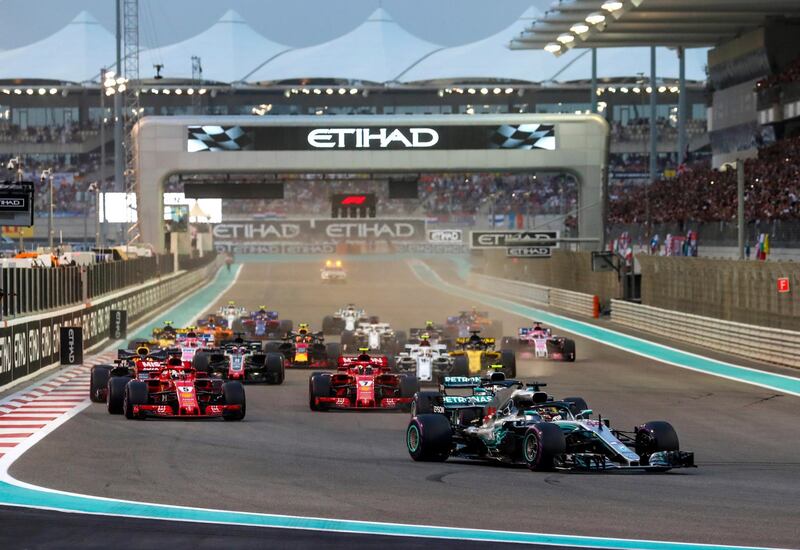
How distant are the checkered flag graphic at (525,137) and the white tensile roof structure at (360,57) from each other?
7171cm

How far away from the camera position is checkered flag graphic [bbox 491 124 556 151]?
177ft

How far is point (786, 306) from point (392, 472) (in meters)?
20.6

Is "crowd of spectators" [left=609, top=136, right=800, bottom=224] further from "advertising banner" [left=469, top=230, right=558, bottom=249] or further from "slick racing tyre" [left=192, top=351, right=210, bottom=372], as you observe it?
"slick racing tyre" [left=192, top=351, right=210, bottom=372]

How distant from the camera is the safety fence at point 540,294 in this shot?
59812mm

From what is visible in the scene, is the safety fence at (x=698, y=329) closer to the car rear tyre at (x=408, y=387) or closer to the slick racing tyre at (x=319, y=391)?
the car rear tyre at (x=408, y=387)

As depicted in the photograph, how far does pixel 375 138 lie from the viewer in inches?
2100

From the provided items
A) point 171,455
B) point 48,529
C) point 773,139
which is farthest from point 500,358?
point 773,139

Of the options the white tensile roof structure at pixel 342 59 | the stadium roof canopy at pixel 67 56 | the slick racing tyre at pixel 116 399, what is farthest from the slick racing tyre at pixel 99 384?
the stadium roof canopy at pixel 67 56

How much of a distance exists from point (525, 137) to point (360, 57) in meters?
76.1

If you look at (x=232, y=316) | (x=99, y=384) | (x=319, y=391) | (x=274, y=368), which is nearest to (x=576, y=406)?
(x=319, y=391)

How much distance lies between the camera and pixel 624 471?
16172mm

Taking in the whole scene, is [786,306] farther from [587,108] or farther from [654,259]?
[587,108]

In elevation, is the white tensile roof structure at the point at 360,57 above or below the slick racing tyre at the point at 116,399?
above

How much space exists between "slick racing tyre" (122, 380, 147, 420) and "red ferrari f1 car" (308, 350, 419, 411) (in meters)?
3.10
